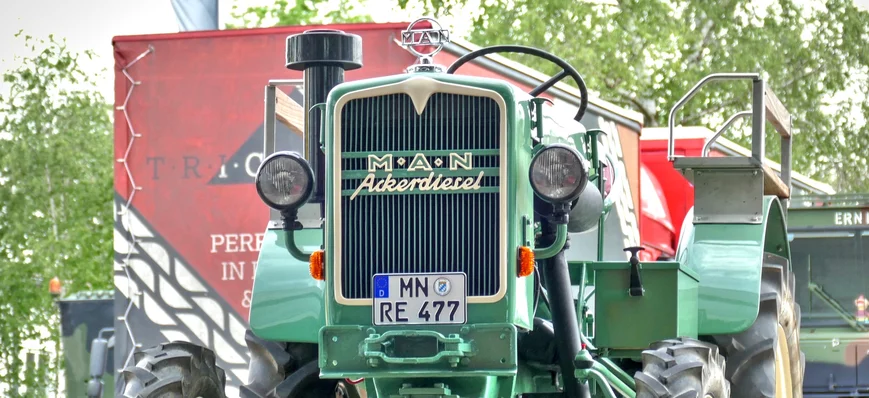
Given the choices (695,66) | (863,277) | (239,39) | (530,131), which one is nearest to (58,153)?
(239,39)

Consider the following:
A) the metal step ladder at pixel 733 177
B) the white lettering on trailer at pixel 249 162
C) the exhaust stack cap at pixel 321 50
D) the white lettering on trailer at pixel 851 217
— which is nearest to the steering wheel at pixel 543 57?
the exhaust stack cap at pixel 321 50

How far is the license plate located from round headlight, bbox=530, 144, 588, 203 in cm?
44

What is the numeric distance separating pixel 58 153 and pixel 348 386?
1364 centimetres

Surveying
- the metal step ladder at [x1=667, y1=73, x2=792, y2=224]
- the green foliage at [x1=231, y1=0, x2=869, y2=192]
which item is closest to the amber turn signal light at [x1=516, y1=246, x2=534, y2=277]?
the metal step ladder at [x1=667, y1=73, x2=792, y2=224]

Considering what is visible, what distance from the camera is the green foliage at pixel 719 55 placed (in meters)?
28.4

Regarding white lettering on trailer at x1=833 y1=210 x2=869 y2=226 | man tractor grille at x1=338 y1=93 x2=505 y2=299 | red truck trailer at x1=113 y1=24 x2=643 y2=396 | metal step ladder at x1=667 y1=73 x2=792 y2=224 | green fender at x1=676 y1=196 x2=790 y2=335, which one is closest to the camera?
man tractor grille at x1=338 y1=93 x2=505 y2=299

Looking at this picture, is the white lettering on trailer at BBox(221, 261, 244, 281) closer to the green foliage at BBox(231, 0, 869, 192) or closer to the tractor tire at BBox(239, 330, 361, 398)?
the tractor tire at BBox(239, 330, 361, 398)

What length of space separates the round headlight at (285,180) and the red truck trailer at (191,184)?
5546mm

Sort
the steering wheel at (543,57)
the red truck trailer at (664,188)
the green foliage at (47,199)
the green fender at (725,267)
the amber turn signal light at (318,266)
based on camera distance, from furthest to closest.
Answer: the green foliage at (47,199) < the red truck trailer at (664,188) < the green fender at (725,267) < the steering wheel at (543,57) < the amber turn signal light at (318,266)

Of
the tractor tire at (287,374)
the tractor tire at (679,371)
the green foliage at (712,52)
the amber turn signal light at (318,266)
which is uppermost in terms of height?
the green foliage at (712,52)

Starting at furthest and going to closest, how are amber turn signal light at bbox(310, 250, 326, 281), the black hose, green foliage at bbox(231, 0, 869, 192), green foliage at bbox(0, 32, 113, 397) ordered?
green foliage at bbox(231, 0, 869, 192) → green foliage at bbox(0, 32, 113, 397) → the black hose → amber turn signal light at bbox(310, 250, 326, 281)

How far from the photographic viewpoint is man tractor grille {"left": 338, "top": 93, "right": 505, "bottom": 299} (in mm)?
6316

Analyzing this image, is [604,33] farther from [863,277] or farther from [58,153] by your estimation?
[863,277]

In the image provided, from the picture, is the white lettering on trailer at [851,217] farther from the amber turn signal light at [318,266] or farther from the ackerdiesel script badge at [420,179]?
the amber turn signal light at [318,266]
